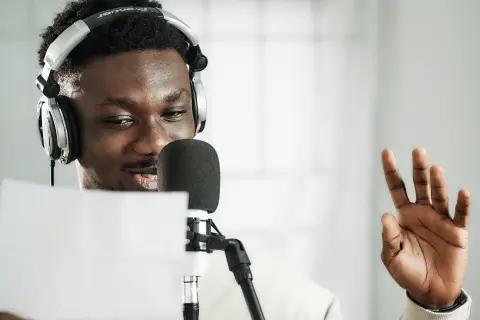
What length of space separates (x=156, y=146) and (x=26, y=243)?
1.77ft

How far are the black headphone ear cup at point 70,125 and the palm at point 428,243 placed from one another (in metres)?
0.54

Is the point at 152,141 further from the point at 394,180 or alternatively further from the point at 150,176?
the point at 394,180

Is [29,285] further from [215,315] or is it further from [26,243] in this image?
[215,315]

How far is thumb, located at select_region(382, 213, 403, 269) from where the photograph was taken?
947mm

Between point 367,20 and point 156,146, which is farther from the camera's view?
point 367,20

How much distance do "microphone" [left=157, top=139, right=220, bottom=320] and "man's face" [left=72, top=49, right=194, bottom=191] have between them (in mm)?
387

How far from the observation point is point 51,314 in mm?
537

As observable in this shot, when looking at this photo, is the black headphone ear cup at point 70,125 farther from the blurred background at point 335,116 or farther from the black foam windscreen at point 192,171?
the blurred background at point 335,116

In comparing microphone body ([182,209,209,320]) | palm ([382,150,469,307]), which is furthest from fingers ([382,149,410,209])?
microphone body ([182,209,209,320])

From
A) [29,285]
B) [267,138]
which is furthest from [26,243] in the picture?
[267,138]

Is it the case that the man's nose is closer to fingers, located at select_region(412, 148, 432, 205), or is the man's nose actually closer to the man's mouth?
the man's mouth

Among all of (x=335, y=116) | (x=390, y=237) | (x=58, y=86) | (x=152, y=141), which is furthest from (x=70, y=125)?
(x=335, y=116)

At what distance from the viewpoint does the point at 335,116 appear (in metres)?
2.74

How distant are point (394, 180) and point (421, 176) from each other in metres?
0.05
